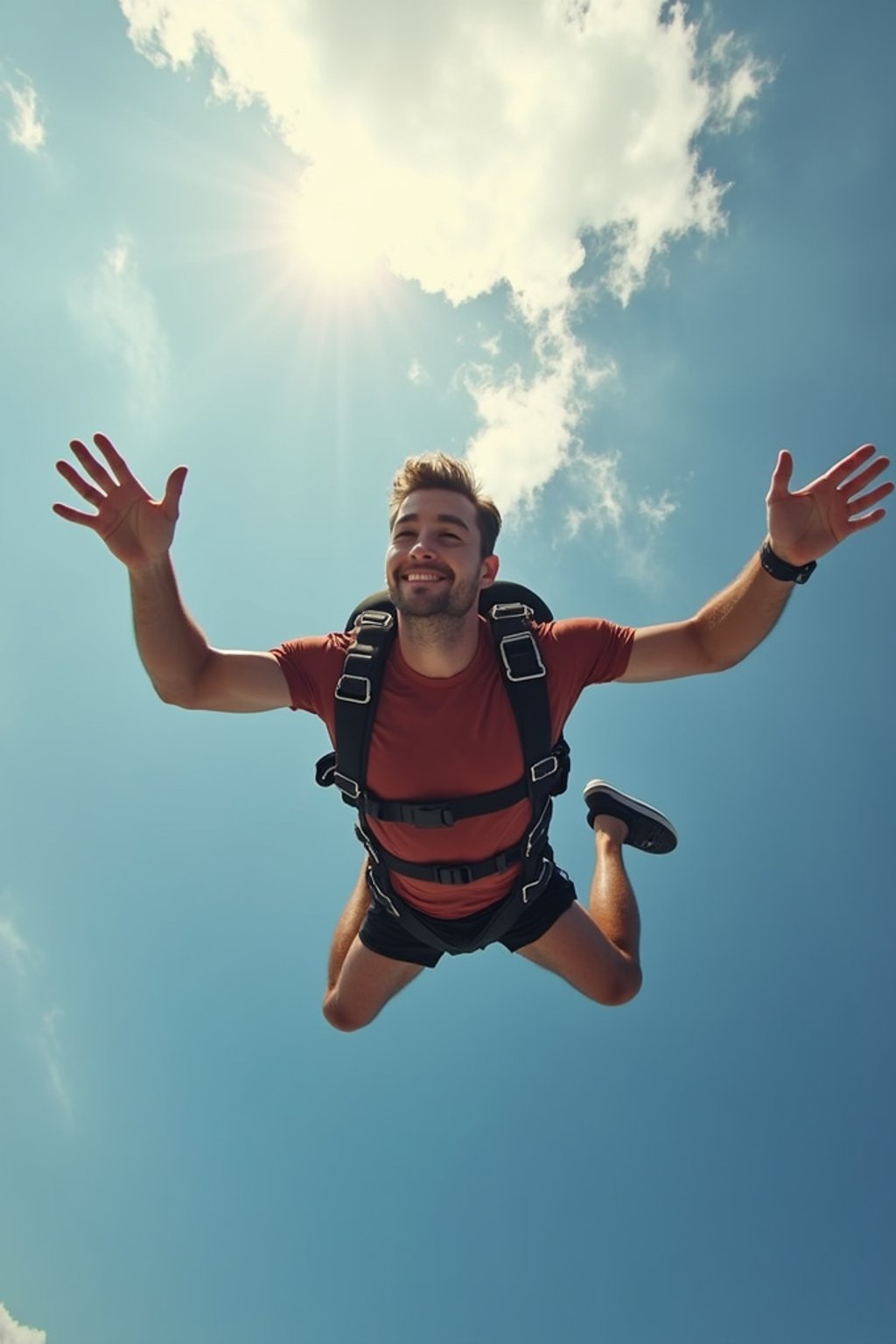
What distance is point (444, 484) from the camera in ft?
16.8

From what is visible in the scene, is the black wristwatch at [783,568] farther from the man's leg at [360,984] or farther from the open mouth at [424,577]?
the man's leg at [360,984]

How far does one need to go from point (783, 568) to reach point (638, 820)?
409 cm

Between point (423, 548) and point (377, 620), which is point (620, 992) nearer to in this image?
point (377, 620)

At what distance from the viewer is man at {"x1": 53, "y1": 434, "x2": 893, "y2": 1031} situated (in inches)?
160

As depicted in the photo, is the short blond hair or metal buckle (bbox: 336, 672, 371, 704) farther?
the short blond hair

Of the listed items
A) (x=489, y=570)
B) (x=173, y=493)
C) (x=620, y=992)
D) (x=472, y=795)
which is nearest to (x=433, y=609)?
(x=489, y=570)

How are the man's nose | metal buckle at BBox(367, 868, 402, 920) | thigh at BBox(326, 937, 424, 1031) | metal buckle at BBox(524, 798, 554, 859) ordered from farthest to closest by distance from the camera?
thigh at BBox(326, 937, 424, 1031) < metal buckle at BBox(367, 868, 402, 920) < metal buckle at BBox(524, 798, 554, 859) < the man's nose

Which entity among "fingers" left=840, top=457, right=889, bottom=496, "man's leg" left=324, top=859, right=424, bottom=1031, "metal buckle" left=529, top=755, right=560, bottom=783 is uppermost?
"fingers" left=840, top=457, right=889, bottom=496

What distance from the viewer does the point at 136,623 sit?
418 cm

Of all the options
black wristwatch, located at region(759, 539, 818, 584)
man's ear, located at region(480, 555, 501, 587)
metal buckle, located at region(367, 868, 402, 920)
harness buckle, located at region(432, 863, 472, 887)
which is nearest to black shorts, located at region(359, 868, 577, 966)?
metal buckle, located at region(367, 868, 402, 920)

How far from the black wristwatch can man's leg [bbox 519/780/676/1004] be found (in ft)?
11.7

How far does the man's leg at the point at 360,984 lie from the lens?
6.11 m

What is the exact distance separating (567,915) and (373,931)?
180 cm

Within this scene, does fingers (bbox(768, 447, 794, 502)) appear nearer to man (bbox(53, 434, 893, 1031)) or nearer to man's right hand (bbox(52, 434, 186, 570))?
man (bbox(53, 434, 893, 1031))
